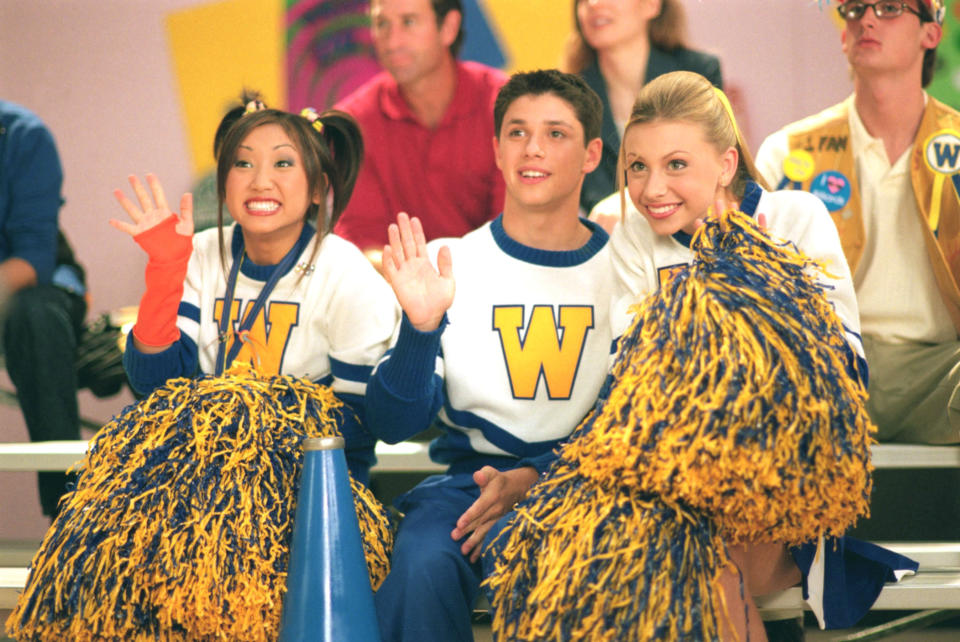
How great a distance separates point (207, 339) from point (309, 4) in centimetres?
122

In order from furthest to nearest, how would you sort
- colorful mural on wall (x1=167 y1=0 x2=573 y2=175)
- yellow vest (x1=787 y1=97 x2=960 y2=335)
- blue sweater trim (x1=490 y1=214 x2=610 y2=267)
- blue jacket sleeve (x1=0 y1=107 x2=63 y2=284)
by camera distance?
colorful mural on wall (x1=167 y1=0 x2=573 y2=175) → blue jacket sleeve (x1=0 y1=107 x2=63 y2=284) → yellow vest (x1=787 y1=97 x2=960 y2=335) → blue sweater trim (x1=490 y1=214 x2=610 y2=267)

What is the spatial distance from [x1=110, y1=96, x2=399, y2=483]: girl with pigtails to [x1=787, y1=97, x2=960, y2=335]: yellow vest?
1.18 metres

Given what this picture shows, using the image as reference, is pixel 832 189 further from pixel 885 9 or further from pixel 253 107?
pixel 253 107

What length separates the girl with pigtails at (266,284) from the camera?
2074mm

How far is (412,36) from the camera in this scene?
2.95 meters

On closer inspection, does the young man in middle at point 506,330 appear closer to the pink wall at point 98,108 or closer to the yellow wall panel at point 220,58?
the yellow wall panel at point 220,58

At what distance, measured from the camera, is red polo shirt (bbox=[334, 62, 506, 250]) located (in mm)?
2859

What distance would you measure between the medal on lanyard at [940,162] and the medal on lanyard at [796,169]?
0.28 metres

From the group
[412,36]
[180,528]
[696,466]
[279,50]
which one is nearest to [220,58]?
[279,50]

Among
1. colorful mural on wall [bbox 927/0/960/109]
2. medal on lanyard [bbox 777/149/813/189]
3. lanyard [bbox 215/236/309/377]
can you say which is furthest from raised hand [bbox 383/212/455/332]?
colorful mural on wall [bbox 927/0/960/109]

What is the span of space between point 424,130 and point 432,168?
0.38 feet

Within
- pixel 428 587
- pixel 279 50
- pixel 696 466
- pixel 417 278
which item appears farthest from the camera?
pixel 279 50

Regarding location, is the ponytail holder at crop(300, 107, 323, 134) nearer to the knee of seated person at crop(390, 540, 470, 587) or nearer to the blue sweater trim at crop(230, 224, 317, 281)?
the blue sweater trim at crop(230, 224, 317, 281)

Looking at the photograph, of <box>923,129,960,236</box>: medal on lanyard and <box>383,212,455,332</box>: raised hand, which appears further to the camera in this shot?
<box>923,129,960,236</box>: medal on lanyard
